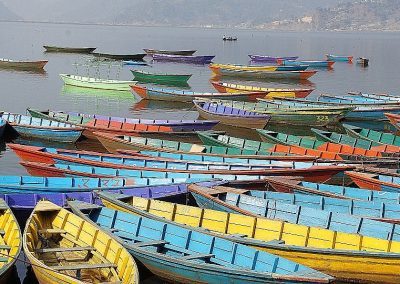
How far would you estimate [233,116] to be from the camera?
36.4m

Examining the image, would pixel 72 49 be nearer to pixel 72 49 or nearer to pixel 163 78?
pixel 72 49

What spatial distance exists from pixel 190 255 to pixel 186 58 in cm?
7244

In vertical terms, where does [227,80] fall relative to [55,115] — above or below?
above

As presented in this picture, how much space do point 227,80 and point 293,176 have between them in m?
43.4

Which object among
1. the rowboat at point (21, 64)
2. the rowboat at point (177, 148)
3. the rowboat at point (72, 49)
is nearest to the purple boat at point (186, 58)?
the rowboat at point (72, 49)

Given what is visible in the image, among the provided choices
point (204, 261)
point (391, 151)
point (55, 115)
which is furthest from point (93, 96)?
point (204, 261)

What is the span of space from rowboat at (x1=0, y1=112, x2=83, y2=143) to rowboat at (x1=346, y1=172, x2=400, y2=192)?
14.5 m

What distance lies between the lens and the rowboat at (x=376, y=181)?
70.8 feet

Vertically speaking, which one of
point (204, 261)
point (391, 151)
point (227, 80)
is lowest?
point (204, 261)

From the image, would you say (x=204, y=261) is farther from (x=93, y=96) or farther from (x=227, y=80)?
(x=227, y=80)

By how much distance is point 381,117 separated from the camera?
3816 centimetres

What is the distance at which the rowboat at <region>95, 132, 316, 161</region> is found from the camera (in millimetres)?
A: 24828

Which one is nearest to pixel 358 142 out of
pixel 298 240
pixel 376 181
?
pixel 376 181

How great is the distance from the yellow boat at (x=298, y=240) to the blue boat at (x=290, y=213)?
0.96m
